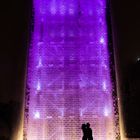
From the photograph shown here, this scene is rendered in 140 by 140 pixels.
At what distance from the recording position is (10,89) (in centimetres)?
558

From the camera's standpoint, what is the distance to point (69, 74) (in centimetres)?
577

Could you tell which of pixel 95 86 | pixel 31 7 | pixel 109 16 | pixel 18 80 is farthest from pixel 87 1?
pixel 18 80

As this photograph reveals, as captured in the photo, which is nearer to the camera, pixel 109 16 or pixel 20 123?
pixel 20 123

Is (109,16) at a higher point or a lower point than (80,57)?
higher

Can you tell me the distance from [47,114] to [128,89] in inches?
69.2

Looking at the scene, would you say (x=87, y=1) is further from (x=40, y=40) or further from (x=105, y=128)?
(x=105, y=128)

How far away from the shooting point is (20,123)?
5.47 metres

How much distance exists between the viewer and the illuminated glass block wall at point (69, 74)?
5562mm

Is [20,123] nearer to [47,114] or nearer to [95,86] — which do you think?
[47,114]

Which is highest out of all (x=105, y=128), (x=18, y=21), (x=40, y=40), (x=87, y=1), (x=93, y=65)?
(x=87, y=1)

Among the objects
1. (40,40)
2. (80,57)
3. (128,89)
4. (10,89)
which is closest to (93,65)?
(80,57)

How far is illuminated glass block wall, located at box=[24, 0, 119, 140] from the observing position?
556cm

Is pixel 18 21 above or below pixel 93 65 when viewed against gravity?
above

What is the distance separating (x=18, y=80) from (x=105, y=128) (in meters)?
2.06
